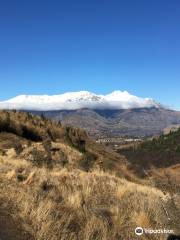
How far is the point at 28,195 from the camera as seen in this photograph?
10.4 m

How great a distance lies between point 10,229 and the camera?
26.7ft

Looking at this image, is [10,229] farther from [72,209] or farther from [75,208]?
[75,208]

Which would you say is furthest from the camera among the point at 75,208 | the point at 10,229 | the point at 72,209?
the point at 75,208

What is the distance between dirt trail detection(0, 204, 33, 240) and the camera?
7.79m

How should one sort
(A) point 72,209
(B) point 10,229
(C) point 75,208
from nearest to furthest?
(B) point 10,229
(A) point 72,209
(C) point 75,208

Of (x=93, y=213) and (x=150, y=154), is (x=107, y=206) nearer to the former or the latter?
(x=93, y=213)

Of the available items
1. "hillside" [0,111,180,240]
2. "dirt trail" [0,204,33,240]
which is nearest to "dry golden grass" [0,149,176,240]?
"hillside" [0,111,180,240]

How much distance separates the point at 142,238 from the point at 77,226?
1.53m

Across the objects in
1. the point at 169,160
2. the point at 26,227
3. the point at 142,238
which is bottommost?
the point at 169,160

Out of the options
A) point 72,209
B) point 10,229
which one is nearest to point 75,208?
point 72,209

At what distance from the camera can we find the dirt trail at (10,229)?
779cm

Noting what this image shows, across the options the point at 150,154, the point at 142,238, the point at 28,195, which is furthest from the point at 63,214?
the point at 150,154

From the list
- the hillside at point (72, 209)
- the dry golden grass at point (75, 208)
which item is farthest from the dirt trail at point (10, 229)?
the dry golden grass at point (75, 208)

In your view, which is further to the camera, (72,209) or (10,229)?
(72,209)
